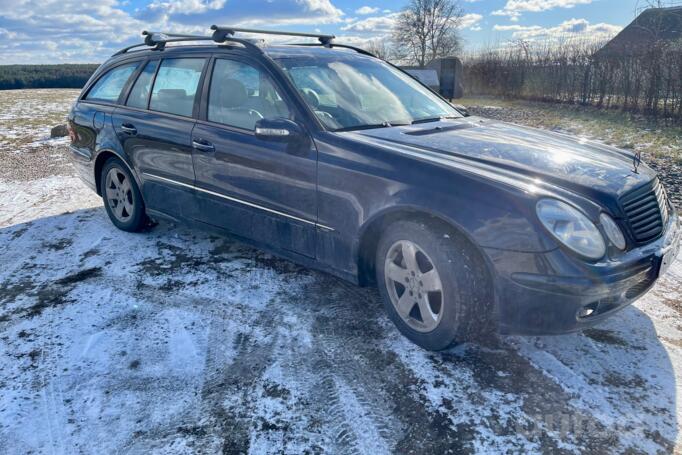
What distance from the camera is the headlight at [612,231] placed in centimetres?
251

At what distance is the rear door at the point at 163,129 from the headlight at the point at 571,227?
8.75 ft

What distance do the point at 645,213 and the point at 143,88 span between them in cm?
398

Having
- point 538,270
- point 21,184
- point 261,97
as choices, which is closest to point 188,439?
point 538,270

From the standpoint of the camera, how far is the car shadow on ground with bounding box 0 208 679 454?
2326 millimetres

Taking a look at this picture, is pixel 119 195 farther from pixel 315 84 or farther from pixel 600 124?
pixel 600 124

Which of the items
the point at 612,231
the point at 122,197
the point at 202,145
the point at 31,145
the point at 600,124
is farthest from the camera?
the point at 600,124

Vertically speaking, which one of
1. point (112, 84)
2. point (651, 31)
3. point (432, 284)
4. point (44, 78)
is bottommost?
point (432, 284)

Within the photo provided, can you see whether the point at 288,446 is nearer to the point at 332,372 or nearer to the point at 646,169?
the point at 332,372

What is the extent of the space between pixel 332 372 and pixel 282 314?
0.73 metres

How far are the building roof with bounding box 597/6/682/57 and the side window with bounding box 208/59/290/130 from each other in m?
12.9

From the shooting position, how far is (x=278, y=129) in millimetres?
3186

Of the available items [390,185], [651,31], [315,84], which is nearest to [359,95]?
[315,84]

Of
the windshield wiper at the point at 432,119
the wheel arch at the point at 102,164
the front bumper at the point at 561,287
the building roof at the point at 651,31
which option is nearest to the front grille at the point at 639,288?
the front bumper at the point at 561,287

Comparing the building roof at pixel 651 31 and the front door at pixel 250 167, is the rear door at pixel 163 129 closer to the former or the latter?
the front door at pixel 250 167
